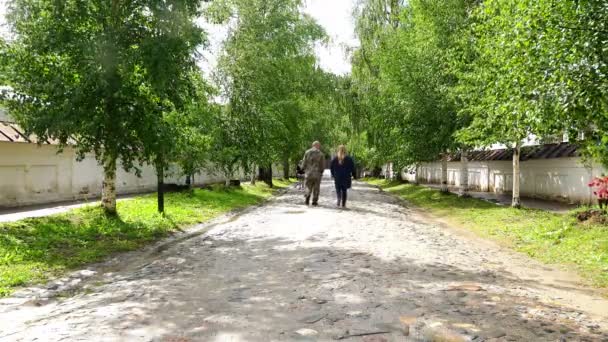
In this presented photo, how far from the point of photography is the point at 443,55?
20047 mm

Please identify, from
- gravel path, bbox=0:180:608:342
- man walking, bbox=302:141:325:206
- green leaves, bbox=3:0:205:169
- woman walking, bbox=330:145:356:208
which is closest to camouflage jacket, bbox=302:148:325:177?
man walking, bbox=302:141:325:206

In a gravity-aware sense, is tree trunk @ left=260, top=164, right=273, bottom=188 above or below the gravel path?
above

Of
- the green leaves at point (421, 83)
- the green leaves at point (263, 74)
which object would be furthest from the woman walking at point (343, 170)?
the green leaves at point (263, 74)

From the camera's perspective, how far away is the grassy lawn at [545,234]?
8.69 metres

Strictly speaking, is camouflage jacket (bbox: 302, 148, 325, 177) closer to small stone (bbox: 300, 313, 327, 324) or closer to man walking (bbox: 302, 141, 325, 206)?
man walking (bbox: 302, 141, 325, 206)

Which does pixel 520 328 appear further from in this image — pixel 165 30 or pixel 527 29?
pixel 165 30

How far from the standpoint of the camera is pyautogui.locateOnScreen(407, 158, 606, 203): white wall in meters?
18.7

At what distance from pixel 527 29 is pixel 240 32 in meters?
19.8

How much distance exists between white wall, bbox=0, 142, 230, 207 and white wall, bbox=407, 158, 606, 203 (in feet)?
47.6

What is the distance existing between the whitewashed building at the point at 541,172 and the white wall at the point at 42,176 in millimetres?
14516

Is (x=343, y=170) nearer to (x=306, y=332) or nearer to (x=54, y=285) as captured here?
(x=54, y=285)

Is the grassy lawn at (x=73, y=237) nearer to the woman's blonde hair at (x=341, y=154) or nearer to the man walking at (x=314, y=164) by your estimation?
the man walking at (x=314, y=164)

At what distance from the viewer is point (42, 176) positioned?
20.8 metres

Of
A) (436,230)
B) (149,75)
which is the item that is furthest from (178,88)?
(436,230)
